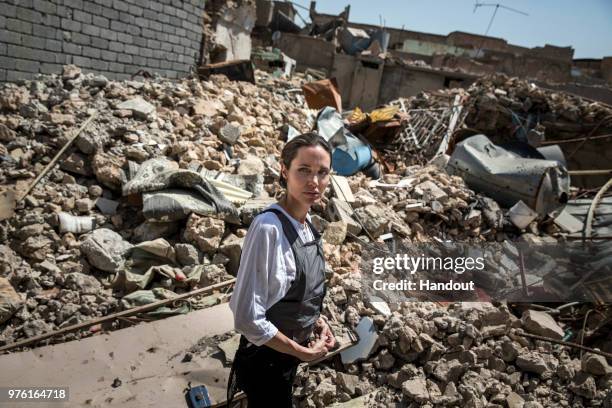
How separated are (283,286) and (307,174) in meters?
0.45

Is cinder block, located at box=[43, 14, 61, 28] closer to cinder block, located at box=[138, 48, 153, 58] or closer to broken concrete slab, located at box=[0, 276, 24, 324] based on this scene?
cinder block, located at box=[138, 48, 153, 58]

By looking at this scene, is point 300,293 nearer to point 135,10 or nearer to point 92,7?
point 92,7

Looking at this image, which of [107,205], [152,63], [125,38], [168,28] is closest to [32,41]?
[125,38]

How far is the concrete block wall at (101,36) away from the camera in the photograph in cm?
568

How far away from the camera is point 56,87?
5961 mm

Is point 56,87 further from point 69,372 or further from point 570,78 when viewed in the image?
point 570,78

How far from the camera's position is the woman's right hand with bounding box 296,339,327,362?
1.45m

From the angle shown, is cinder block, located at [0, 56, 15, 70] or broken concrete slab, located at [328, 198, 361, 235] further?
cinder block, located at [0, 56, 15, 70]

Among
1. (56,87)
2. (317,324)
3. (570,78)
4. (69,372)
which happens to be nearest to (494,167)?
(317,324)

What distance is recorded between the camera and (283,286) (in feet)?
4.54

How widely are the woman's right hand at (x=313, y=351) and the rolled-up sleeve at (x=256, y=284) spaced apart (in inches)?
6.9

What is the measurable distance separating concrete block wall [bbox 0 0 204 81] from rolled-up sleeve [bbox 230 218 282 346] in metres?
6.44

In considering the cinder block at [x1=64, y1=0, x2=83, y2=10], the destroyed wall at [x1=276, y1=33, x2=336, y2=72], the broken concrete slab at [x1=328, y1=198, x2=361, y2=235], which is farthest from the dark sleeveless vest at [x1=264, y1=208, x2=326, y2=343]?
the destroyed wall at [x1=276, y1=33, x2=336, y2=72]

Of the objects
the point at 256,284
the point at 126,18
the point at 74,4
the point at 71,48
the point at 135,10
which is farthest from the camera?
the point at 135,10
